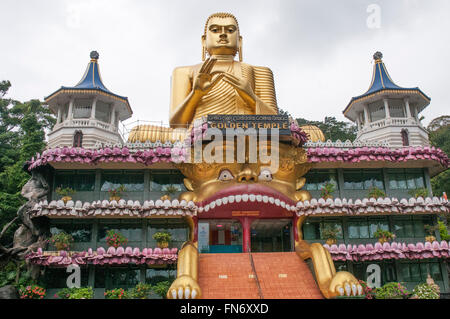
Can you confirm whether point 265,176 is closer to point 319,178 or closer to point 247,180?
point 247,180

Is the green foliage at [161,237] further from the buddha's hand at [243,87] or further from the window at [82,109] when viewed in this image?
the window at [82,109]

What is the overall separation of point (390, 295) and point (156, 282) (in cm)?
890

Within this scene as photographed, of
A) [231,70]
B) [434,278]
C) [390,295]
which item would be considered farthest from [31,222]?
[434,278]

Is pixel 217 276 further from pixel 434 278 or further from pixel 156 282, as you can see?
pixel 434 278

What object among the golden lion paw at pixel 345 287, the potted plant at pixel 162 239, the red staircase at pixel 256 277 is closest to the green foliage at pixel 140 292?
the potted plant at pixel 162 239

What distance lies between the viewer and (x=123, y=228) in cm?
1694

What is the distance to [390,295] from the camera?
1346 cm

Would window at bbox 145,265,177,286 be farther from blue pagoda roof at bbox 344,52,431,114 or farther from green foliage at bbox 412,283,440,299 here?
blue pagoda roof at bbox 344,52,431,114

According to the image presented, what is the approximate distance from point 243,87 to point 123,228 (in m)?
7.88

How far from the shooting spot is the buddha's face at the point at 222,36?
64.2 feet

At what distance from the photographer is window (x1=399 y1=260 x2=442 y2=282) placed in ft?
55.9

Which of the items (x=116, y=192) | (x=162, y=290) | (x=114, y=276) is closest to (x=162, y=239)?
(x=162, y=290)

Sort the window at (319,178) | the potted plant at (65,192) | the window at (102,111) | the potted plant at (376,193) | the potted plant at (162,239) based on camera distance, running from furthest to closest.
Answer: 1. the window at (102,111)
2. the window at (319,178)
3. the potted plant at (376,193)
4. the potted plant at (65,192)
5. the potted plant at (162,239)

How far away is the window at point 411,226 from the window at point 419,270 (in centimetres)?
121
